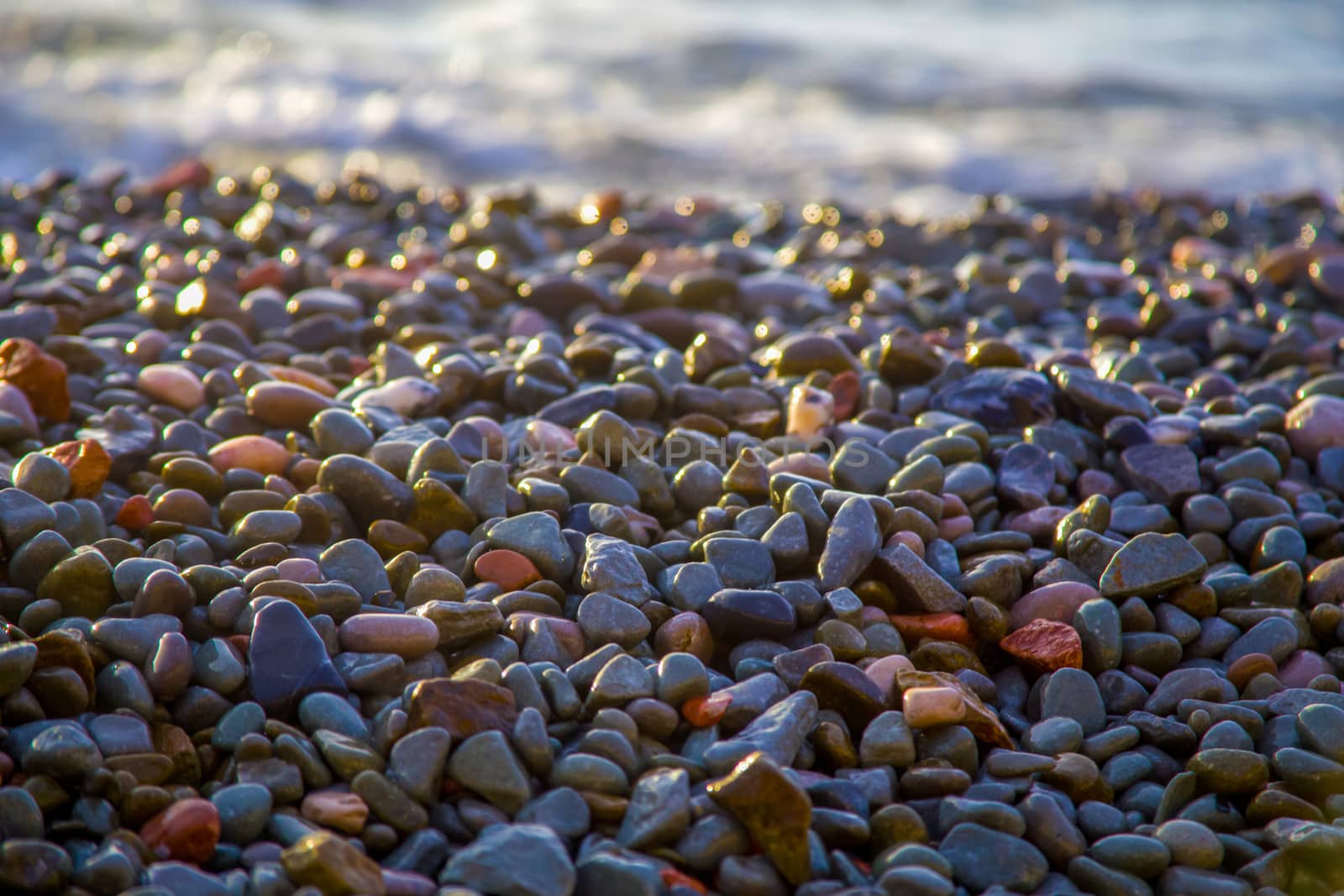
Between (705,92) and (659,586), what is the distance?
6.92 meters

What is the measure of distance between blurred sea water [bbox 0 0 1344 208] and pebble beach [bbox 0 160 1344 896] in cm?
279

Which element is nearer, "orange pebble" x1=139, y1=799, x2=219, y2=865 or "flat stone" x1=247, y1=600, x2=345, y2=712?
"orange pebble" x1=139, y1=799, x2=219, y2=865

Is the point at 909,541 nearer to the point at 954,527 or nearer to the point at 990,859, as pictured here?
the point at 954,527

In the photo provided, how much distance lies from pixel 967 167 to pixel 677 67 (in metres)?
3.31

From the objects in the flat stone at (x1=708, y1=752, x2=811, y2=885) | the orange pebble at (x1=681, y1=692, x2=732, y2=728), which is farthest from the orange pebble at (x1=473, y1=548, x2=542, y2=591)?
the flat stone at (x1=708, y1=752, x2=811, y2=885)

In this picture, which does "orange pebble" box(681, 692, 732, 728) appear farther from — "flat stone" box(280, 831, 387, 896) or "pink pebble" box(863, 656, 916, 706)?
"flat stone" box(280, 831, 387, 896)

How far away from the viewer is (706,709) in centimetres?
170

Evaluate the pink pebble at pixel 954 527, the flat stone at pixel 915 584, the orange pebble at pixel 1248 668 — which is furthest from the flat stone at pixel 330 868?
the orange pebble at pixel 1248 668

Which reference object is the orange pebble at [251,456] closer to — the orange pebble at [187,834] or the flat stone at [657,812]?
the orange pebble at [187,834]

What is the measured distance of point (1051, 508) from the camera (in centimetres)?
229

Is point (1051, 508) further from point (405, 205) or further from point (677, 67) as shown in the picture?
point (677, 67)

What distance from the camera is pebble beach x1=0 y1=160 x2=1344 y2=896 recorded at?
150cm

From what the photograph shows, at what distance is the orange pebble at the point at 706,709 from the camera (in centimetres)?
169

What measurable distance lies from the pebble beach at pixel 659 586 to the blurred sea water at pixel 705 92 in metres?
2.79
